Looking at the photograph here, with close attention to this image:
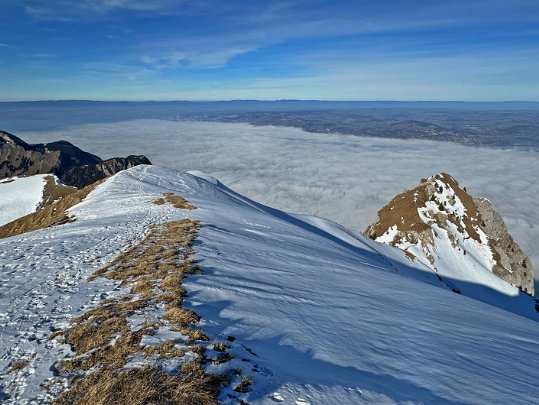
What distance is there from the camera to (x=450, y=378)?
8641 mm

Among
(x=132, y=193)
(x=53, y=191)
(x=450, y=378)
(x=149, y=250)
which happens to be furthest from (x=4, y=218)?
(x=450, y=378)

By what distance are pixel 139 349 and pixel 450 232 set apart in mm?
81944

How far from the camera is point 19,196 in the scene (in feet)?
299

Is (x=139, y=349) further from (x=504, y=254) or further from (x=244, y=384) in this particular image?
(x=504, y=254)

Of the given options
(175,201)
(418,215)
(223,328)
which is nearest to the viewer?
(223,328)

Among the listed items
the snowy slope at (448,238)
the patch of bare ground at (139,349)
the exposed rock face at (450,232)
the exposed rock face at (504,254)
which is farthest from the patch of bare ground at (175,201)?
the exposed rock face at (504,254)

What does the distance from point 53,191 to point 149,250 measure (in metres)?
86.4

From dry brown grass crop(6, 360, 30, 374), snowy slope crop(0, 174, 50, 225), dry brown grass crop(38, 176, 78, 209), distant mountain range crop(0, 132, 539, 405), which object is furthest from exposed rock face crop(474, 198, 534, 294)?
snowy slope crop(0, 174, 50, 225)

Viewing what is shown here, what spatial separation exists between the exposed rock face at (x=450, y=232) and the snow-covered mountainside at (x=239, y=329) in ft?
178

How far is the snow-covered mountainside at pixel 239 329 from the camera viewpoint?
7152 mm

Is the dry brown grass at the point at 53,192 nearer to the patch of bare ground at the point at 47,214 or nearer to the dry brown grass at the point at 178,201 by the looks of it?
the patch of bare ground at the point at 47,214

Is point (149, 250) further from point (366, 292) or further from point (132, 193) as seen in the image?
point (132, 193)

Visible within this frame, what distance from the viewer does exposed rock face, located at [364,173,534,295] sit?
7020cm

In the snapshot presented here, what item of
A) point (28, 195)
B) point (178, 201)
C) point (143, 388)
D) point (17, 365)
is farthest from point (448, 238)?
point (28, 195)
